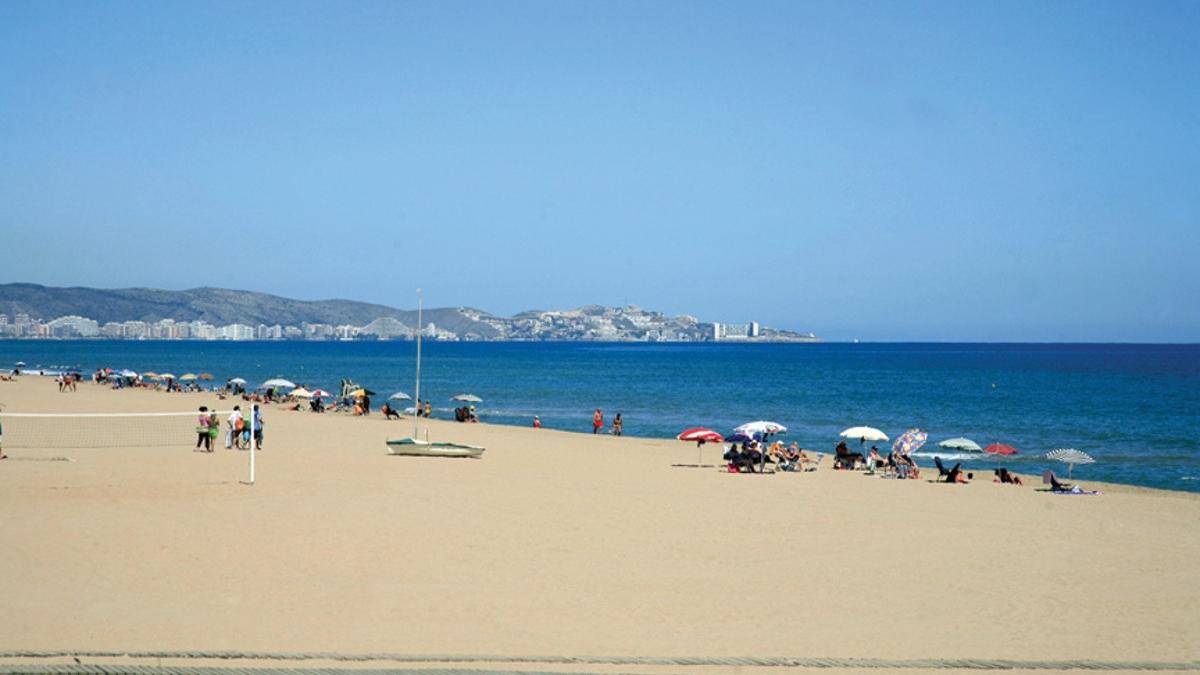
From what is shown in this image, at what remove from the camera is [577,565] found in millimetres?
12961

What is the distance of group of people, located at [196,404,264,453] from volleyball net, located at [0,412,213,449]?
67 centimetres

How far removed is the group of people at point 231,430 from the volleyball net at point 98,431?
0.67m

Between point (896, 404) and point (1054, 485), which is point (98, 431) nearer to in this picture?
point (1054, 485)

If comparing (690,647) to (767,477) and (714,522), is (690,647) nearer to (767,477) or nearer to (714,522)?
(714,522)

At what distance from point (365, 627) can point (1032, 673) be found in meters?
5.92

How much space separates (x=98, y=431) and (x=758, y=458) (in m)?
20.3

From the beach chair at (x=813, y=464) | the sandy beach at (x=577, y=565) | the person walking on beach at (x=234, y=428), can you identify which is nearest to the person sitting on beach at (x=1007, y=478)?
the sandy beach at (x=577, y=565)

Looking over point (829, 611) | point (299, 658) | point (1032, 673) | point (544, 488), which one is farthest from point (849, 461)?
point (299, 658)

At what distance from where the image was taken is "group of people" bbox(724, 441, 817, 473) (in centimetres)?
2455

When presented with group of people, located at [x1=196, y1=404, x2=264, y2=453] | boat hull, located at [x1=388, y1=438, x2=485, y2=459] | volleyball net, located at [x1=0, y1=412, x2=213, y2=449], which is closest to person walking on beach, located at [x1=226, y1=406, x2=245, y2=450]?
group of people, located at [x1=196, y1=404, x2=264, y2=453]

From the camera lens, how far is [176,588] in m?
11.1

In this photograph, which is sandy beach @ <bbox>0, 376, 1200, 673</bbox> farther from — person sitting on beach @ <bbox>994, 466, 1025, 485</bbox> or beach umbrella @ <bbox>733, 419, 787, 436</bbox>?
beach umbrella @ <bbox>733, 419, 787, 436</bbox>

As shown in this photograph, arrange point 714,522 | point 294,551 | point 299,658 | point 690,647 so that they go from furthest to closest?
1. point 714,522
2. point 294,551
3. point 690,647
4. point 299,658

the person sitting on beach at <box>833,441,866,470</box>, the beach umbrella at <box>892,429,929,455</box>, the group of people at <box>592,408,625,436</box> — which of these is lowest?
the group of people at <box>592,408,625,436</box>
